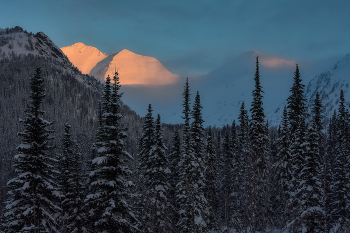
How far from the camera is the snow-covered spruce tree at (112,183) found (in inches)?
722

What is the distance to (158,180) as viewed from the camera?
2841 cm

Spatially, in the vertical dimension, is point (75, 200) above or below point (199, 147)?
below

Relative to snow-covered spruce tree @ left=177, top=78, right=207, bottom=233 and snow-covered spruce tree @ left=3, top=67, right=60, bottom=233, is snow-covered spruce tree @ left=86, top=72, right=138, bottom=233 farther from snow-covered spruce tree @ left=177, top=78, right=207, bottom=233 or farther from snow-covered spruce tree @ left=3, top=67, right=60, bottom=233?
snow-covered spruce tree @ left=177, top=78, right=207, bottom=233

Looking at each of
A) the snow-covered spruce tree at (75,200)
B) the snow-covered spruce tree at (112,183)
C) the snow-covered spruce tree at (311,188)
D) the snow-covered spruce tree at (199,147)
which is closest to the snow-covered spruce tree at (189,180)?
the snow-covered spruce tree at (199,147)

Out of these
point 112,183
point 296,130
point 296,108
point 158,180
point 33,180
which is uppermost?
point 296,108

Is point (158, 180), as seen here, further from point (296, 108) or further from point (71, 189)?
point (296, 108)

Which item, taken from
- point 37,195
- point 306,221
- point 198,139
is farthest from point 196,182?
point 37,195

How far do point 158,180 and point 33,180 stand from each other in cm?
1351

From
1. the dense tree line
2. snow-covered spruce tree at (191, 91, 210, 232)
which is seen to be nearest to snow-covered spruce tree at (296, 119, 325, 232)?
the dense tree line

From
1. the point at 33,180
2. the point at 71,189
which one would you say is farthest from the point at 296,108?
the point at 33,180

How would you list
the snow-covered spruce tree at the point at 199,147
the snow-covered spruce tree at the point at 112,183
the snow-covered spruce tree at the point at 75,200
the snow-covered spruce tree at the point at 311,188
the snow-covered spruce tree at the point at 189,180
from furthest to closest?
the snow-covered spruce tree at the point at 199,147
the snow-covered spruce tree at the point at 189,180
the snow-covered spruce tree at the point at 75,200
the snow-covered spruce tree at the point at 311,188
the snow-covered spruce tree at the point at 112,183

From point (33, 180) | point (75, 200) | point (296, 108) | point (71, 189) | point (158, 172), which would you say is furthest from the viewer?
point (296, 108)

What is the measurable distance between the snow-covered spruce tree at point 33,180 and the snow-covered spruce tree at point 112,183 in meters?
2.78

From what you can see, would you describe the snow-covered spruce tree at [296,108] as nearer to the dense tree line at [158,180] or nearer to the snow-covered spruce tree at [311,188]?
the dense tree line at [158,180]
